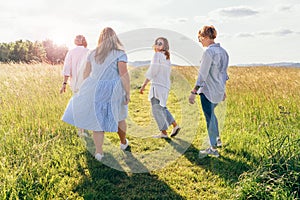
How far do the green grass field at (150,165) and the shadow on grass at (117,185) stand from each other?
12mm

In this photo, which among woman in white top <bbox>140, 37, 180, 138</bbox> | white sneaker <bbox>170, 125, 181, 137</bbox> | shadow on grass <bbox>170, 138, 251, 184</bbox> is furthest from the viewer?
white sneaker <bbox>170, 125, 181, 137</bbox>

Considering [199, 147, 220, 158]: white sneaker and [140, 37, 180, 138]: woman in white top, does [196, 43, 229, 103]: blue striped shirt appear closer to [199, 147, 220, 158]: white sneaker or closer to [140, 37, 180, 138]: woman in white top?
[199, 147, 220, 158]: white sneaker

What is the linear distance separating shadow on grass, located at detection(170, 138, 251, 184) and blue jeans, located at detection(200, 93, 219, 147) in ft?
0.86

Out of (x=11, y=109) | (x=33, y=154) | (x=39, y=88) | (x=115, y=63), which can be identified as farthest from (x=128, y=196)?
(x=39, y=88)

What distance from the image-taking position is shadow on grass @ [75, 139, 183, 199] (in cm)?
379

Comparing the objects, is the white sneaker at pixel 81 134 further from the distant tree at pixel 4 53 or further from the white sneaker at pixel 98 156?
the distant tree at pixel 4 53

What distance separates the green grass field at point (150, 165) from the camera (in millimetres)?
3660

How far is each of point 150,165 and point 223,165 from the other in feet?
3.45

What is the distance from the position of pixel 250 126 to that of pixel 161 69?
6.70 feet

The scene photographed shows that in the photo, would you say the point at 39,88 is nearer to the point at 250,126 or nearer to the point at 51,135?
the point at 51,135

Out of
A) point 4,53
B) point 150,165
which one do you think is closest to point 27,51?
point 4,53

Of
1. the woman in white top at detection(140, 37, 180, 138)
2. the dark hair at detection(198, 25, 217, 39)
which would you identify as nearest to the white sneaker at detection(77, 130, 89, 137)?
the woman in white top at detection(140, 37, 180, 138)

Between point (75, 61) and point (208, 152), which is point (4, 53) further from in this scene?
point (208, 152)

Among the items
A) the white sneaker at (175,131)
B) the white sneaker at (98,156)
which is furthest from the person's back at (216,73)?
the white sneaker at (98,156)
